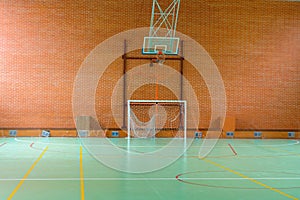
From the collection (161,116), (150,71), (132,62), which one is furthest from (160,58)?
(161,116)

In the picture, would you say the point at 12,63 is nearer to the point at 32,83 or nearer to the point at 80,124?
the point at 32,83

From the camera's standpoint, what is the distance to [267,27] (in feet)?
91.8

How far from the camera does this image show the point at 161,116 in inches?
1061

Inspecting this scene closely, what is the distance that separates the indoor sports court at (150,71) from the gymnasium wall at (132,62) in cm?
6

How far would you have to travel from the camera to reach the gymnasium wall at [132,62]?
1025 inches

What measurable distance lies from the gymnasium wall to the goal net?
2.88ft

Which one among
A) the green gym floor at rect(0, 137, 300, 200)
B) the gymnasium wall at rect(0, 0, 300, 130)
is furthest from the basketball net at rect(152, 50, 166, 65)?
the green gym floor at rect(0, 137, 300, 200)

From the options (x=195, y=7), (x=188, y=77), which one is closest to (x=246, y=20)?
(x=195, y=7)

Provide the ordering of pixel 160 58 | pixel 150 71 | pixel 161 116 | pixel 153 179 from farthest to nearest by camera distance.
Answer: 1. pixel 150 71
2. pixel 161 116
3. pixel 160 58
4. pixel 153 179

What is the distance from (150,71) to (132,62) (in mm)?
1225

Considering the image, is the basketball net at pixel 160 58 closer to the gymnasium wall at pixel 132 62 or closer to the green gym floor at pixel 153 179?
the gymnasium wall at pixel 132 62

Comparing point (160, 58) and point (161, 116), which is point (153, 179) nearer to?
point (160, 58)

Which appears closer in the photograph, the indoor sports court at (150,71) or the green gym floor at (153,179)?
the green gym floor at (153,179)

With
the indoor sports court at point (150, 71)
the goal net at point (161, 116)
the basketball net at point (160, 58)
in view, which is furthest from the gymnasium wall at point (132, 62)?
the basketball net at point (160, 58)
